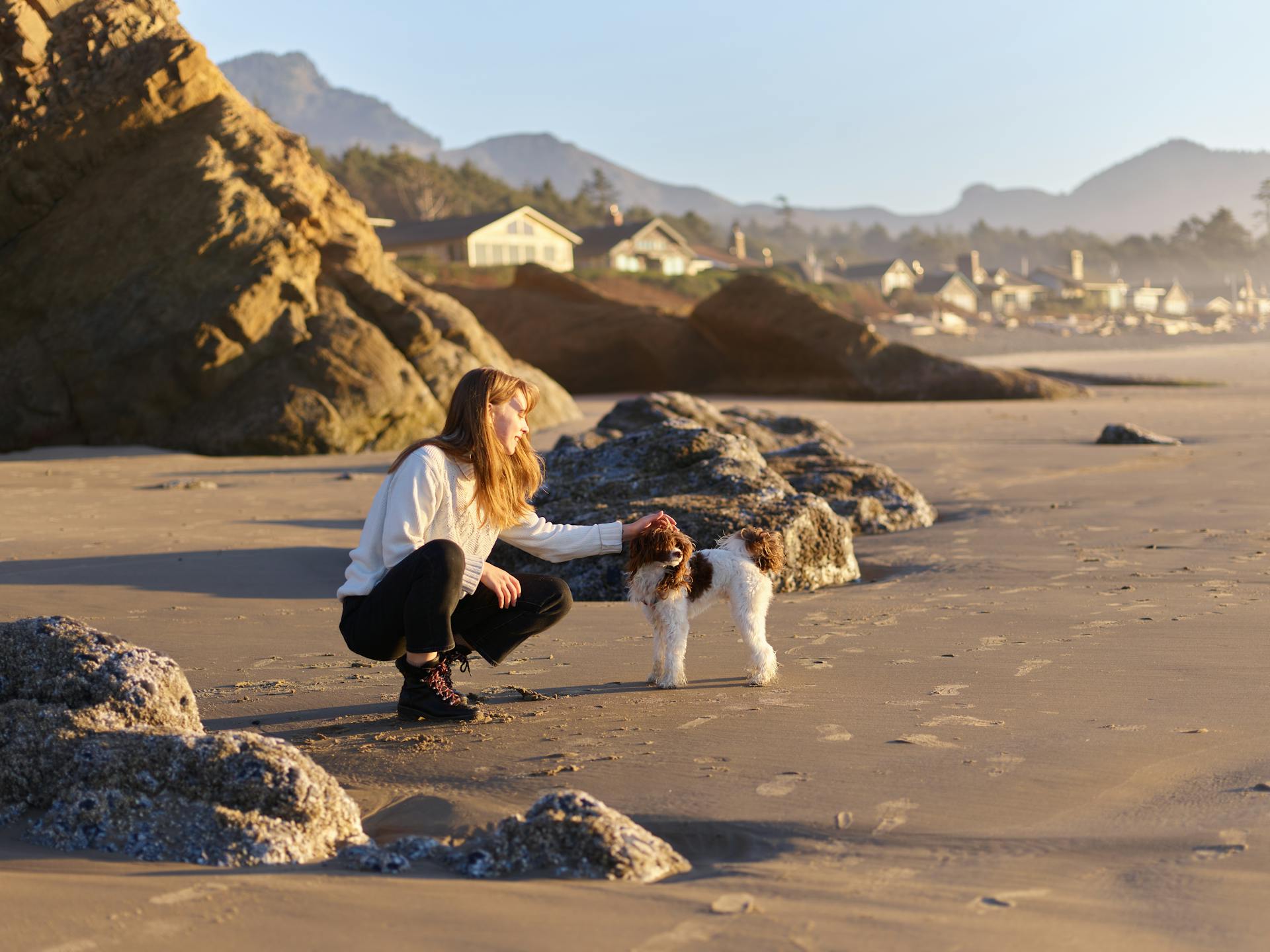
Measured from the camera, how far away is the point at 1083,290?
107562mm

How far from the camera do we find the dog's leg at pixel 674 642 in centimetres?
473

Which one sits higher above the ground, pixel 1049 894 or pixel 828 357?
pixel 828 357

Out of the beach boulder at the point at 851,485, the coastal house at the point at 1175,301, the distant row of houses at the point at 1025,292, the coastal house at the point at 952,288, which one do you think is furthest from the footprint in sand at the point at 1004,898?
the coastal house at the point at 1175,301

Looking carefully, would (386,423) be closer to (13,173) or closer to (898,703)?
(13,173)

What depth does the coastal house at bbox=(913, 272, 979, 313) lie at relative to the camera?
3713 inches

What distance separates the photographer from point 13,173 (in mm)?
15367

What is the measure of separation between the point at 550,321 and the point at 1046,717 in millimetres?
24618

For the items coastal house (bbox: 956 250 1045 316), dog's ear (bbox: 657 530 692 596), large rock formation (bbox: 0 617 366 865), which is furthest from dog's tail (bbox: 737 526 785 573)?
coastal house (bbox: 956 250 1045 316)

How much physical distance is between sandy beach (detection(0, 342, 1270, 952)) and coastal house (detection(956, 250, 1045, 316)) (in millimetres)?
87363

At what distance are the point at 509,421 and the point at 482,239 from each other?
57299 millimetres

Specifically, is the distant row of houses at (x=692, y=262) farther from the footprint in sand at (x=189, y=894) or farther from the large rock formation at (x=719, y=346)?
the footprint in sand at (x=189, y=894)

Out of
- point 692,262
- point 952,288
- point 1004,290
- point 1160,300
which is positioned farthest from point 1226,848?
point 1160,300

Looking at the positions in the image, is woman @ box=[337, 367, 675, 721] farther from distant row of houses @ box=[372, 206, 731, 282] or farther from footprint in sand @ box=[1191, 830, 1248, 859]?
distant row of houses @ box=[372, 206, 731, 282]

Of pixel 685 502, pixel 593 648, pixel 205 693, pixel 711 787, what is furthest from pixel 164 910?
pixel 685 502
